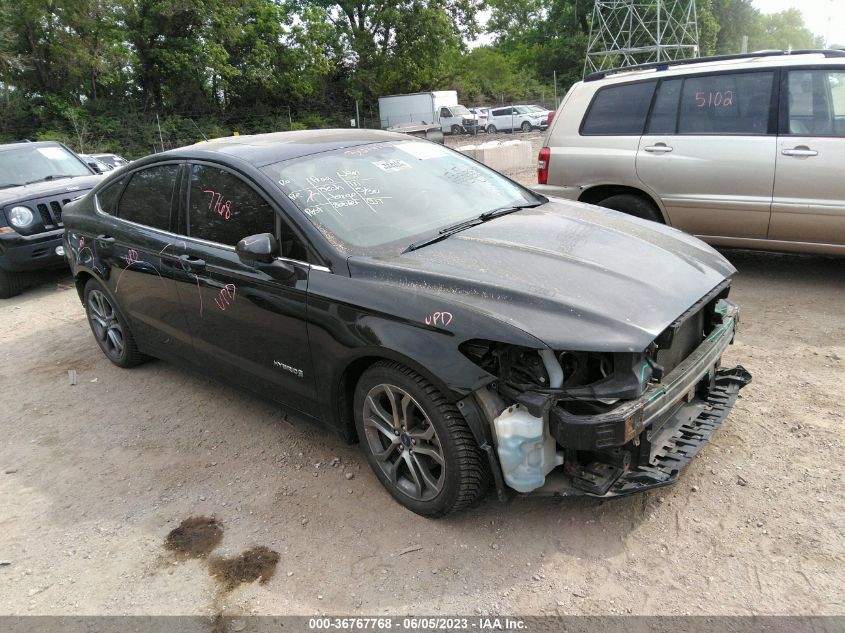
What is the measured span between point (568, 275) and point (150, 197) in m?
2.92

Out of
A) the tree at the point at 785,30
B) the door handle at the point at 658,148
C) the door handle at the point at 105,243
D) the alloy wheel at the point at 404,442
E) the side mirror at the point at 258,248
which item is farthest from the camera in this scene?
the tree at the point at 785,30

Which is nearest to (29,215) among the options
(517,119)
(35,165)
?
(35,165)

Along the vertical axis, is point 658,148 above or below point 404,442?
above

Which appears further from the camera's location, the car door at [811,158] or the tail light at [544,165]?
the tail light at [544,165]

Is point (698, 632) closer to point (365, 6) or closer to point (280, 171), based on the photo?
point (280, 171)

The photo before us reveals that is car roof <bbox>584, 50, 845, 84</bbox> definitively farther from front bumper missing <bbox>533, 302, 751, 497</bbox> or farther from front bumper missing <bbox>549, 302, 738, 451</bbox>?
front bumper missing <bbox>549, 302, 738, 451</bbox>

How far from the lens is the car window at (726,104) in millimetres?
5402

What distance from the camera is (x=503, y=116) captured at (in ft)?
116

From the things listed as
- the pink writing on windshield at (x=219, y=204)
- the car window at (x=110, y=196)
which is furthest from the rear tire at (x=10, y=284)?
the pink writing on windshield at (x=219, y=204)

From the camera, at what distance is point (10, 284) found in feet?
25.8

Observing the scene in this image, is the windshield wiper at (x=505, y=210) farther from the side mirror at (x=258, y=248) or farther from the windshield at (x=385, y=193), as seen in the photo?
the side mirror at (x=258, y=248)

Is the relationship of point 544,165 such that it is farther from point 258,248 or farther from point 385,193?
point 258,248

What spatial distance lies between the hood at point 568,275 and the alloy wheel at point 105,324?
293 cm

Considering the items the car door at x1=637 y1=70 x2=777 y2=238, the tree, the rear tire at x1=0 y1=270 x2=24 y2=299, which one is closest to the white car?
the car door at x1=637 y1=70 x2=777 y2=238
